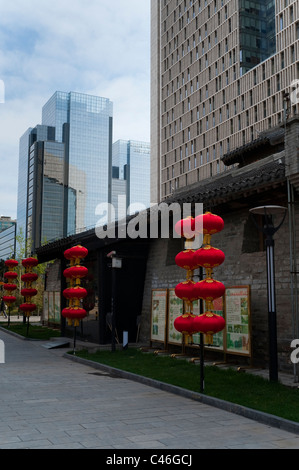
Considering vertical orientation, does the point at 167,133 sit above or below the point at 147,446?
above

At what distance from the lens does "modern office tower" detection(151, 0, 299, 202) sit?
176 ft

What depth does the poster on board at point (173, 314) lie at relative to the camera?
1434cm

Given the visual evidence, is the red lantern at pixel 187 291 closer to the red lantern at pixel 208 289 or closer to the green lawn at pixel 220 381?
the red lantern at pixel 208 289

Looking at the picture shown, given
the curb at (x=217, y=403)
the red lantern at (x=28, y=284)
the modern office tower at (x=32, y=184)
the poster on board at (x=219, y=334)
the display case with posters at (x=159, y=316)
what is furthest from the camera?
the modern office tower at (x=32, y=184)

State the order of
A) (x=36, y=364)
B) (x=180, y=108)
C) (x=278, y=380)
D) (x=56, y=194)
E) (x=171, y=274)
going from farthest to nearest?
(x=56, y=194), (x=180, y=108), (x=171, y=274), (x=36, y=364), (x=278, y=380)

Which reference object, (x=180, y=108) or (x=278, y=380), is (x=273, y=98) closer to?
(x=180, y=108)

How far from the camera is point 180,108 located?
2881 inches

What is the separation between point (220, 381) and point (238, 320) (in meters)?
2.26

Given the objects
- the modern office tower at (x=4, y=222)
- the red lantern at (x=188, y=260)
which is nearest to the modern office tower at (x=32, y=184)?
the modern office tower at (x=4, y=222)

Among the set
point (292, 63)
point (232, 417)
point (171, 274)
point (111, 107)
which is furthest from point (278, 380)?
point (111, 107)

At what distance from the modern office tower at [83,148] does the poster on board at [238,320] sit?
438ft

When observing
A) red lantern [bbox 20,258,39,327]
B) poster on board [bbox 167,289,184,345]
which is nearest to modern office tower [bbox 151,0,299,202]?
red lantern [bbox 20,258,39,327]

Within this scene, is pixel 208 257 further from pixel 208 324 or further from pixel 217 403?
pixel 217 403

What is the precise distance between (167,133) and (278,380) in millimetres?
69682
